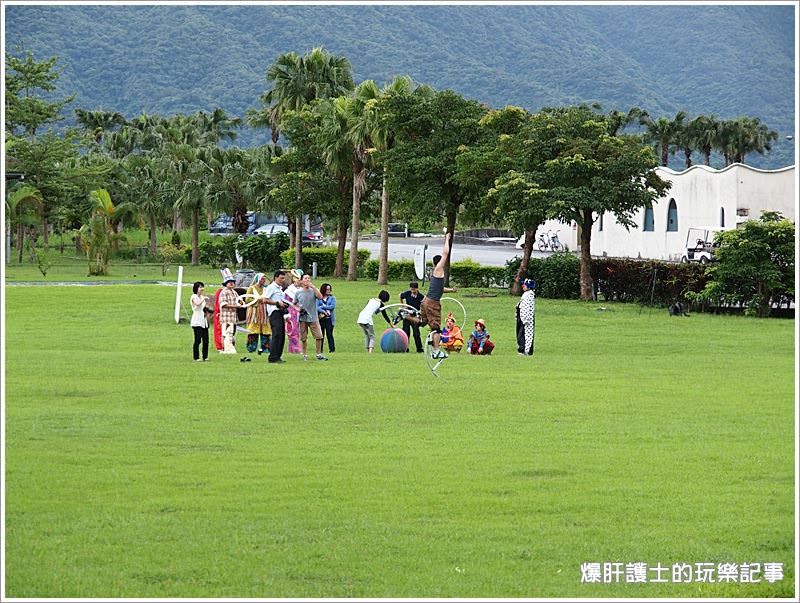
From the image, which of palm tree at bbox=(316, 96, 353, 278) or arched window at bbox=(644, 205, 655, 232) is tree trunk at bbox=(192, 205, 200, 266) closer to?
palm tree at bbox=(316, 96, 353, 278)

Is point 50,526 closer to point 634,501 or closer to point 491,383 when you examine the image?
point 634,501

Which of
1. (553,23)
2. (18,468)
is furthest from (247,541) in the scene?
(553,23)

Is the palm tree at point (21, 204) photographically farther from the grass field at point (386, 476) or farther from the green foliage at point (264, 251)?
the grass field at point (386, 476)

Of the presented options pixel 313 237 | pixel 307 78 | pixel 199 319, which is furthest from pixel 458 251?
pixel 199 319

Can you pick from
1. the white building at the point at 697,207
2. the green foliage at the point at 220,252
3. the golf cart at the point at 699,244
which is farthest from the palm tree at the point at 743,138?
the green foliage at the point at 220,252

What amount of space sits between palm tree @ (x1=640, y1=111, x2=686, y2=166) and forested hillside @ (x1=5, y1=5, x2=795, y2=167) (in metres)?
33.2

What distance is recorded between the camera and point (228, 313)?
23.8 m

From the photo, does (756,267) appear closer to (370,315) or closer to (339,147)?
(370,315)

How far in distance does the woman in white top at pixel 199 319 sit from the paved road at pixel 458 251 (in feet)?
128

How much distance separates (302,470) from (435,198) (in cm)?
3469

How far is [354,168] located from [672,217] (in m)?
19.4

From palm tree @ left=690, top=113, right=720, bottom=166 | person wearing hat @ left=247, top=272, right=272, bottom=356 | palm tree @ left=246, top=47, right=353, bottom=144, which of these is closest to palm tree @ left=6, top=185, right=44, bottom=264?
palm tree @ left=246, top=47, right=353, bottom=144

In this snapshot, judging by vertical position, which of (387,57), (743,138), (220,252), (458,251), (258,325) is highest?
(387,57)

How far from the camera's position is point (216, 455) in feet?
42.6
